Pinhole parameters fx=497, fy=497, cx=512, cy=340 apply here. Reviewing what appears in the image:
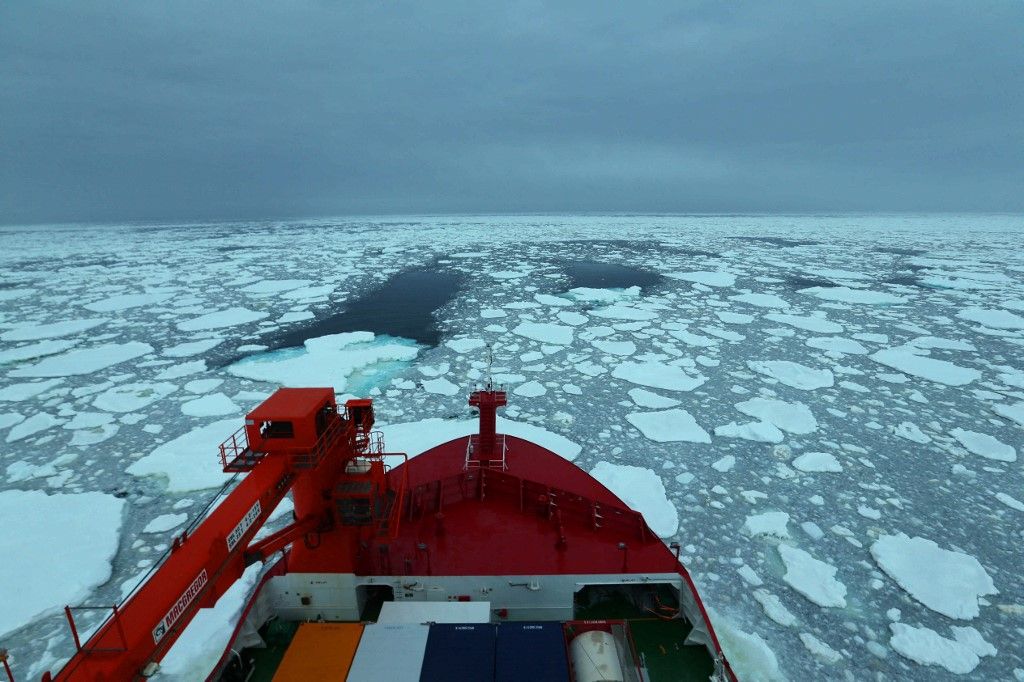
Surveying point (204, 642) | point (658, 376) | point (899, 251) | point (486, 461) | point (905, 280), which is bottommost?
point (204, 642)

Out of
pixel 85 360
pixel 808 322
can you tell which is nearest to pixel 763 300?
pixel 808 322

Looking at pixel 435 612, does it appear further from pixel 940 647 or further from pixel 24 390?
pixel 24 390

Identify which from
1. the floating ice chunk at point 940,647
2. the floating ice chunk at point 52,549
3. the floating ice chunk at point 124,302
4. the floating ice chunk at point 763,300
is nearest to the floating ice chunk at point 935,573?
the floating ice chunk at point 940,647

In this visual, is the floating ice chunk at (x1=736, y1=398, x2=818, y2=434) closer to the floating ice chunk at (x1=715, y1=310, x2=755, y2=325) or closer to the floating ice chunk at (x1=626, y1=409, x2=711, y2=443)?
the floating ice chunk at (x1=626, y1=409, x2=711, y2=443)

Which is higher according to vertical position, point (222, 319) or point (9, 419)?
point (222, 319)

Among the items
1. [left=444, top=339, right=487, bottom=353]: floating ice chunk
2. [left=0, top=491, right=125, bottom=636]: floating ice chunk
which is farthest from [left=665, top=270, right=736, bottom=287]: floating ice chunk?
[left=0, top=491, right=125, bottom=636]: floating ice chunk

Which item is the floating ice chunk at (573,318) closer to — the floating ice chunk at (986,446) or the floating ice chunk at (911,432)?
the floating ice chunk at (911,432)
